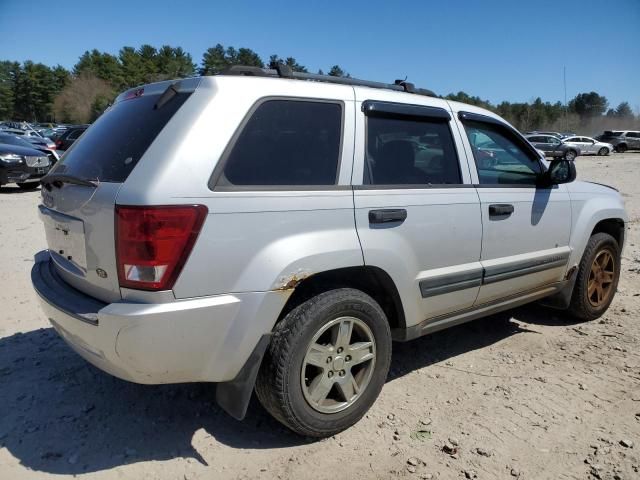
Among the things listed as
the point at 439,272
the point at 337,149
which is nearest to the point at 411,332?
the point at 439,272

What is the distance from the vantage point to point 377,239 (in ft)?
8.94

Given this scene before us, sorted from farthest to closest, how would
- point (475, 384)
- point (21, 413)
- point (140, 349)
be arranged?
point (475, 384), point (21, 413), point (140, 349)

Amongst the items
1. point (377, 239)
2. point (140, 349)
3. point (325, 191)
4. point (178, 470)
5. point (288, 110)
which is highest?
point (288, 110)

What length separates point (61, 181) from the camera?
2.59m

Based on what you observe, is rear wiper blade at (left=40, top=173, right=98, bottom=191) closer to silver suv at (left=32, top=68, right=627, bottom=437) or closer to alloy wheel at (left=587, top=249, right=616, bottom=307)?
silver suv at (left=32, top=68, right=627, bottom=437)

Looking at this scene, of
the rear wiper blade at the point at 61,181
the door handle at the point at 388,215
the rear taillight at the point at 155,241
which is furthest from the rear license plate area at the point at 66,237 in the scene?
the door handle at the point at 388,215

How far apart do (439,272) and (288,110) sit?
1.35m

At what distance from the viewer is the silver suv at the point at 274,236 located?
2182mm

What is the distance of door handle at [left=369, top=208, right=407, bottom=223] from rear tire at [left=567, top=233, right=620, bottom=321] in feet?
7.64

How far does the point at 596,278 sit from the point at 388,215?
2844 mm

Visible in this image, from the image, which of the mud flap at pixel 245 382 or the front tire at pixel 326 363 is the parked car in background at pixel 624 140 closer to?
the front tire at pixel 326 363

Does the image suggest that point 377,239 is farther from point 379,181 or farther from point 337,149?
point 337,149

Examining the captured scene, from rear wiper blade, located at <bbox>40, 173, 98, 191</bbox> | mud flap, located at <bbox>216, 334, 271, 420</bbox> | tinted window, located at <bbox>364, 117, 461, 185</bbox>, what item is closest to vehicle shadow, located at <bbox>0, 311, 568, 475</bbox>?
mud flap, located at <bbox>216, 334, 271, 420</bbox>

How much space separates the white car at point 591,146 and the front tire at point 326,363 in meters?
40.7
